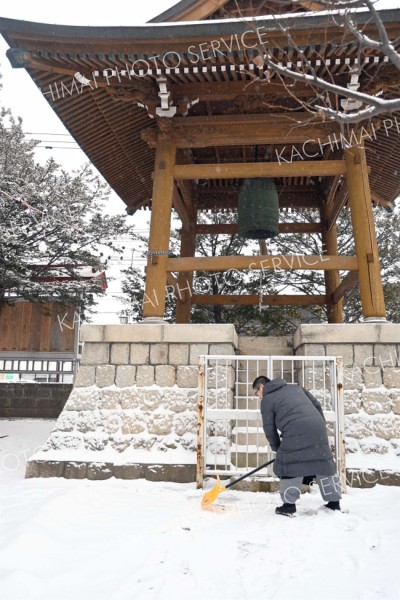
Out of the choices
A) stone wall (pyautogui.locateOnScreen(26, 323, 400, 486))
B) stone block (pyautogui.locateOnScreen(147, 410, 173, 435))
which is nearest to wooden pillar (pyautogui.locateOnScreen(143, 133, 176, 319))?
stone wall (pyautogui.locateOnScreen(26, 323, 400, 486))

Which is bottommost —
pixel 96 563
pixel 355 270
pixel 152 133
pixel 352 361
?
pixel 96 563

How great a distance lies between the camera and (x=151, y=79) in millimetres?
6941

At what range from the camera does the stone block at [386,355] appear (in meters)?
6.14

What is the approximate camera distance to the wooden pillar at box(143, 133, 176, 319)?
678 centimetres

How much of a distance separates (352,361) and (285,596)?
393cm

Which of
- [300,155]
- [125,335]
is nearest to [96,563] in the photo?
[125,335]

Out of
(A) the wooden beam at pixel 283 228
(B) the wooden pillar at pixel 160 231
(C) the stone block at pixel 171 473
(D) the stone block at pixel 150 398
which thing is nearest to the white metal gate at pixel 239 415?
(C) the stone block at pixel 171 473

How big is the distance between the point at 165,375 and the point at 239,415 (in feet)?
4.59

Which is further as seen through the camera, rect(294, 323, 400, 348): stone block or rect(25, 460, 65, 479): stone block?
rect(294, 323, 400, 348): stone block

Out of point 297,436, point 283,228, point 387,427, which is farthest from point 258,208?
point 297,436

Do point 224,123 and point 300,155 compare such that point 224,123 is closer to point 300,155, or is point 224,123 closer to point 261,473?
point 300,155

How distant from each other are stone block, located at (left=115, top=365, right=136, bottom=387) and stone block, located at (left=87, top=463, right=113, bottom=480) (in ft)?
3.48

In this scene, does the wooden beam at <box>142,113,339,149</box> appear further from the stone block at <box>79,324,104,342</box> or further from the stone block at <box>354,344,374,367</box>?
the stone block at <box>354,344,374,367</box>

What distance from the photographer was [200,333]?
20.9 feet
